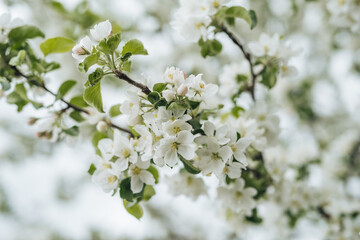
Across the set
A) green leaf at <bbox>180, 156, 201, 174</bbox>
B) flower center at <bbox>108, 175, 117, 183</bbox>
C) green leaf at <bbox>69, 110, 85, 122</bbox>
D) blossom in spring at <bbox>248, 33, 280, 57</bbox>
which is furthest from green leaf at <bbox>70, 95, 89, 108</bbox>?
blossom in spring at <bbox>248, 33, 280, 57</bbox>

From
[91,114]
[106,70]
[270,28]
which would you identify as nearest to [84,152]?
[270,28]

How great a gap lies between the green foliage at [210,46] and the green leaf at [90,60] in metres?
0.51

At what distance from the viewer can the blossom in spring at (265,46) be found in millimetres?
1315

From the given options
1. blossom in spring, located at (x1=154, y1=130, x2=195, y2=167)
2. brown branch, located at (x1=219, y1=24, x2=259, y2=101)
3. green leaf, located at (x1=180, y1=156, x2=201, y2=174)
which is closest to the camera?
blossom in spring, located at (x1=154, y1=130, x2=195, y2=167)

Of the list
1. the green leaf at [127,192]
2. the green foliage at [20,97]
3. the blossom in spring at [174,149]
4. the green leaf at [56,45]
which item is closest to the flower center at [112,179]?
the green leaf at [127,192]

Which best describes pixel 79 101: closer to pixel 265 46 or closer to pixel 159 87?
pixel 159 87

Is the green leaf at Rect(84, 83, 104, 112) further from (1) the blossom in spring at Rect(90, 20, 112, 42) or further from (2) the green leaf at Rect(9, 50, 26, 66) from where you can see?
(2) the green leaf at Rect(9, 50, 26, 66)

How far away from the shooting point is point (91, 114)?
3.95ft

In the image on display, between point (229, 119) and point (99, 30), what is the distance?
0.63 metres

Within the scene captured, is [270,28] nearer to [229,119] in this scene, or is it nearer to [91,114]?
[229,119]

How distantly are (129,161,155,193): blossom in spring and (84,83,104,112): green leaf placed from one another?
7.8 inches

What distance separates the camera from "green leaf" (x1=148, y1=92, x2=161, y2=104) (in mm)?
893

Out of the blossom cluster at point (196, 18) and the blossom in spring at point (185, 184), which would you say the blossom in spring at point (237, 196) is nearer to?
the blossom in spring at point (185, 184)

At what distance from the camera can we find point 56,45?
1.22 m
